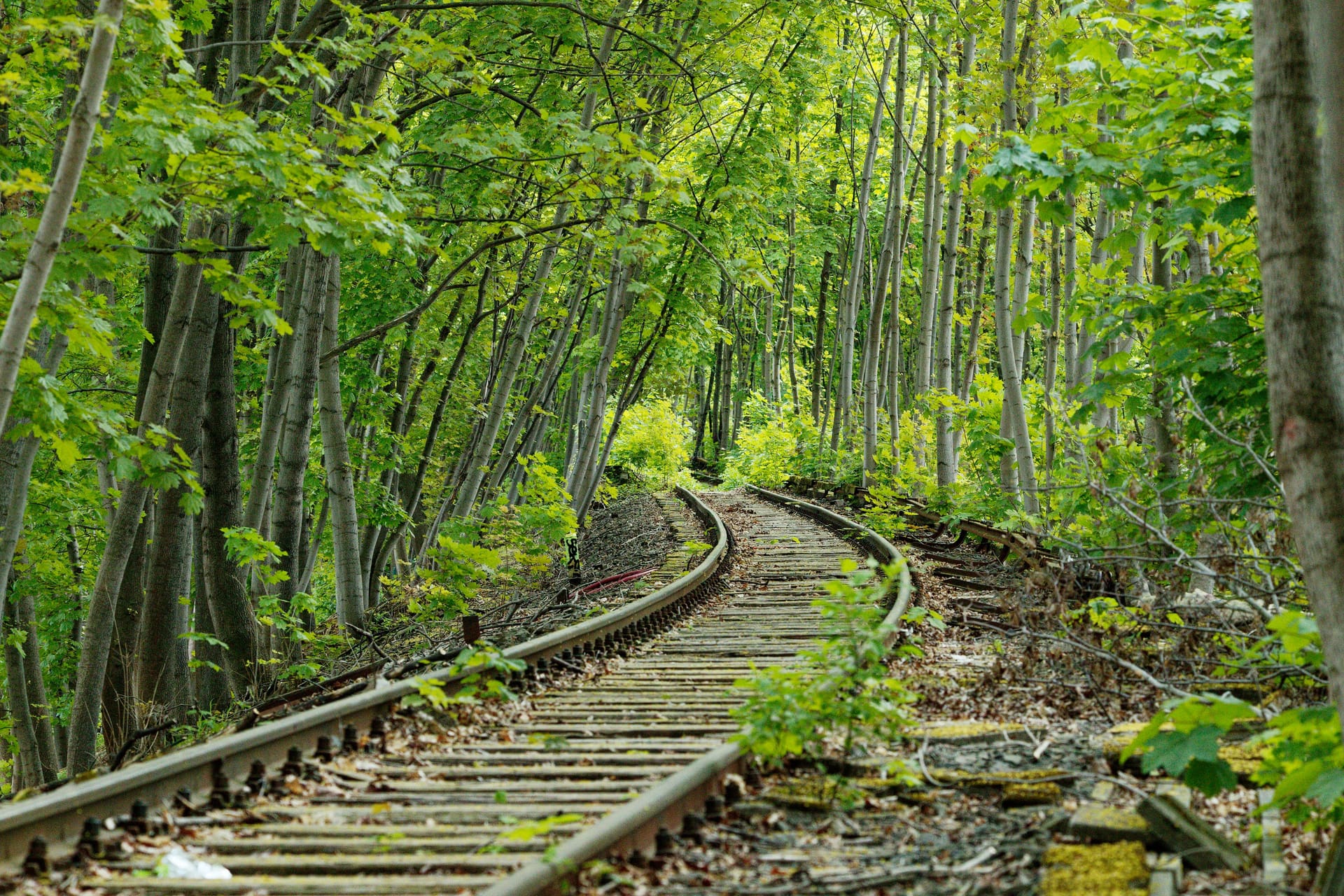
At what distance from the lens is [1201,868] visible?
341cm

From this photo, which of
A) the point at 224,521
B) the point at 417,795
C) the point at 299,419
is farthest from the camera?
the point at 299,419

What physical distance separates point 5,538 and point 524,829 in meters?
6.85

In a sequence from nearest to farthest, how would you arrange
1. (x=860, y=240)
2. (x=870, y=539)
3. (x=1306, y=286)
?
(x=1306, y=286) < (x=870, y=539) < (x=860, y=240)

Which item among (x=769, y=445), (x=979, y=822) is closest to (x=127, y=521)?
(x=979, y=822)

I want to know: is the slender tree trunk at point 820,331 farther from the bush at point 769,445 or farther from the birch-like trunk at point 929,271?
the birch-like trunk at point 929,271

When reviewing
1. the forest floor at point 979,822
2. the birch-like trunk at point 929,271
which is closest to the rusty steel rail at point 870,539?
the forest floor at point 979,822

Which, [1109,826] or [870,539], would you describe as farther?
[870,539]

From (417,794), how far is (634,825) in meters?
1.40

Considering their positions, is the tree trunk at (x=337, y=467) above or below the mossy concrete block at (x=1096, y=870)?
above

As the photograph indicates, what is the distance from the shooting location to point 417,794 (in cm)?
471

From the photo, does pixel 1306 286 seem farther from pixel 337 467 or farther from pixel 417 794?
pixel 337 467

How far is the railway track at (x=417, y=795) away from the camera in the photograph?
3631mm

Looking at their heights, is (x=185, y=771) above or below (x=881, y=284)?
below

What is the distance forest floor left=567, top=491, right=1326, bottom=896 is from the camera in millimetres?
3418
